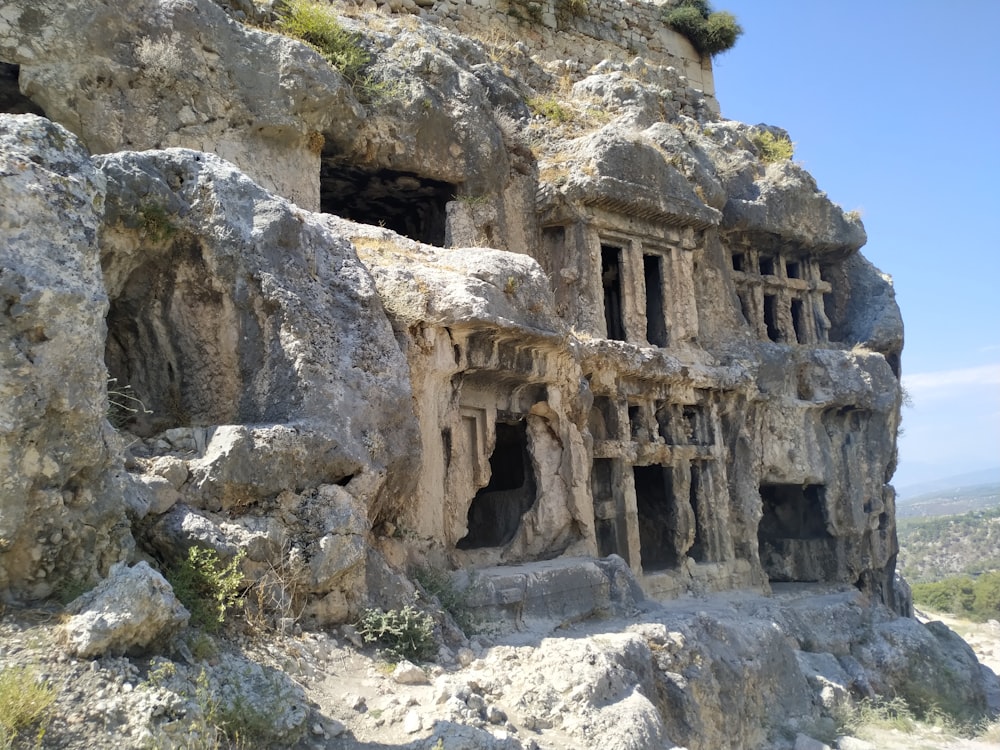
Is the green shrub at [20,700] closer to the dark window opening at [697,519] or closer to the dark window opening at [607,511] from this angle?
the dark window opening at [607,511]

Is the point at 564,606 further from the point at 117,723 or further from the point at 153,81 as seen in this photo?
the point at 153,81

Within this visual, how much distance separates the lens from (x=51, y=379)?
4336mm

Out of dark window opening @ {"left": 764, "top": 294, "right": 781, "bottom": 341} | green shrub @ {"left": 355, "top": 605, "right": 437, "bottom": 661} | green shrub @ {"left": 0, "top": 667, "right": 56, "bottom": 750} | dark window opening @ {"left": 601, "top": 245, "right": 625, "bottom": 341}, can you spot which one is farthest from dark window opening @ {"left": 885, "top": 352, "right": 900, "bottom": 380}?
green shrub @ {"left": 0, "top": 667, "right": 56, "bottom": 750}

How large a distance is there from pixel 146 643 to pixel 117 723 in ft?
1.69

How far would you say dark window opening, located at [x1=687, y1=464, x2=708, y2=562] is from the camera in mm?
12898

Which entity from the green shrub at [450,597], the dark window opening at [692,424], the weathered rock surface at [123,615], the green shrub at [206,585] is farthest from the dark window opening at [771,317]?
the weathered rock surface at [123,615]

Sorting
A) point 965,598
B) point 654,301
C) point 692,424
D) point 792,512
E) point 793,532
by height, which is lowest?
point 965,598

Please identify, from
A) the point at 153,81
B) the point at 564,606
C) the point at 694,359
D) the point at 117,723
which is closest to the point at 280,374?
the point at 117,723

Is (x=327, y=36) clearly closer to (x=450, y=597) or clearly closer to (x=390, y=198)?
(x=390, y=198)

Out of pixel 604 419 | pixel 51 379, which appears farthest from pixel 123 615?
pixel 604 419

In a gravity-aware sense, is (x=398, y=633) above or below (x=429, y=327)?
below

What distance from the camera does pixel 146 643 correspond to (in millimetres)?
4180

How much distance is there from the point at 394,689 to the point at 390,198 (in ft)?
28.0

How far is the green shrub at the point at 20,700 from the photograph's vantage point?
11.2 ft
